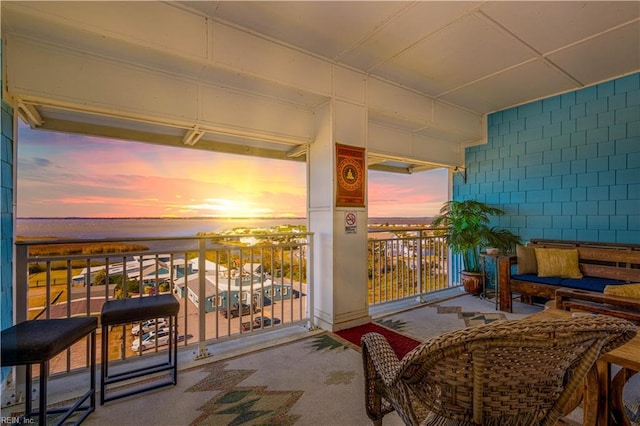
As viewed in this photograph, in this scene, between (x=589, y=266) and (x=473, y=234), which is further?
(x=473, y=234)

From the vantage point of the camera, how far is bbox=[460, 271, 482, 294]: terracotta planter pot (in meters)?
4.45

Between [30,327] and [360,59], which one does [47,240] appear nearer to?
[30,327]

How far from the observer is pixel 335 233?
3182 mm

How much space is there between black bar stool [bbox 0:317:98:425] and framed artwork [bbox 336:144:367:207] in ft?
7.86

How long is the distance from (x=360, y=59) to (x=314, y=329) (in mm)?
3054

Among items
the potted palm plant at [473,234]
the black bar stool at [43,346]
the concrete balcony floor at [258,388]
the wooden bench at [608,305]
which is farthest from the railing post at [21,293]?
the potted palm plant at [473,234]

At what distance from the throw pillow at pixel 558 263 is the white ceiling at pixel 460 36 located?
223 centimetres

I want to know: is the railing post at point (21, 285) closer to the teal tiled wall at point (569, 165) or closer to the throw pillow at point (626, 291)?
the throw pillow at point (626, 291)

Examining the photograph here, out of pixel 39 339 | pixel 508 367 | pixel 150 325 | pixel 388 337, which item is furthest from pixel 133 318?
pixel 388 337

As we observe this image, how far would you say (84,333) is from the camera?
5.47ft

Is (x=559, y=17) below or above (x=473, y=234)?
above

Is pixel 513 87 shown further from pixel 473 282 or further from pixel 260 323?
pixel 260 323

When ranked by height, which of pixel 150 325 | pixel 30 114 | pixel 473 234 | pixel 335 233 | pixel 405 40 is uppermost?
pixel 405 40

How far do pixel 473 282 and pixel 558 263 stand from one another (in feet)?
3.80
